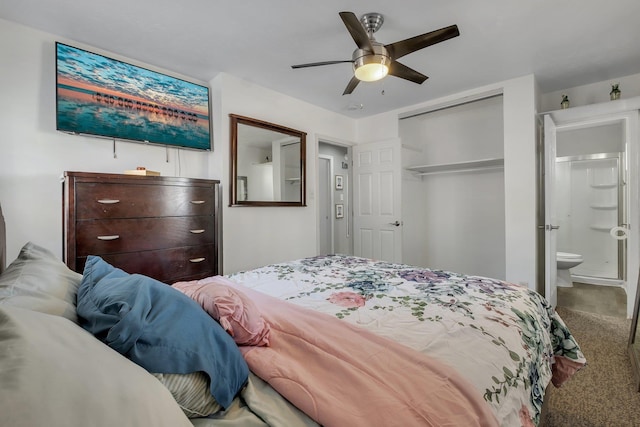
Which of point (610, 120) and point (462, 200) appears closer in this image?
point (610, 120)

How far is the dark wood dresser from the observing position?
1913mm

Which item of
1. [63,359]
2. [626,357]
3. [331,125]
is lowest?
[626,357]

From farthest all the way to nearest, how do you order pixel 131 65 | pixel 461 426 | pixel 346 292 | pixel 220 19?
pixel 131 65, pixel 220 19, pixel 346 292, pixel 461 426

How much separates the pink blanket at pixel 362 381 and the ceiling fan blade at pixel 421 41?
6.20 ft

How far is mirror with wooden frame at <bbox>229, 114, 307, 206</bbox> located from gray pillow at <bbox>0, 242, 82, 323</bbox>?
202cm

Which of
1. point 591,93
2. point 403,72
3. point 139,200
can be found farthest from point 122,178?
point 591,93

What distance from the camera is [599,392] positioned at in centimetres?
183

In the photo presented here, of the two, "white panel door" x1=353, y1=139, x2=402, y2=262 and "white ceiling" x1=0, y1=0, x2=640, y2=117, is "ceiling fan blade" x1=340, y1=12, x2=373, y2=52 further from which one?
"white panel door" x1=353, y1=139, x2=402, y2=262

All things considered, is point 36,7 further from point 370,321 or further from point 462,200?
point 462,200

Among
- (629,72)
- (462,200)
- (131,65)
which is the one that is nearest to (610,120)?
(629,72)

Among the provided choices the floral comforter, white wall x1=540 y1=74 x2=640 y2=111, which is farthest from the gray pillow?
white wall x1=540 y1=74 x2=640 y2=111

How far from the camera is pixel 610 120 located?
3004mm

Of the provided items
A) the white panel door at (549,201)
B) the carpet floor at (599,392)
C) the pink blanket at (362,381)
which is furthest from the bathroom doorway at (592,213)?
the pink blanket at (362,381)

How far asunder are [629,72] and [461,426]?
423cm
